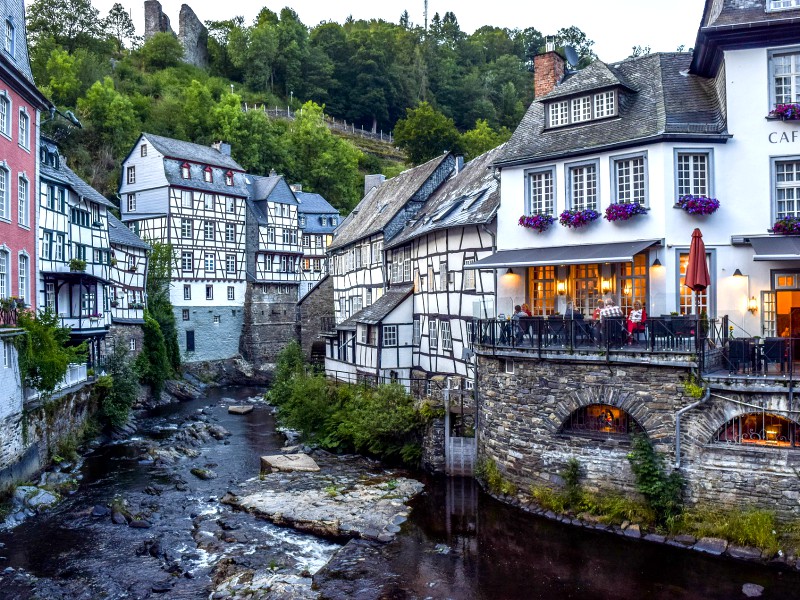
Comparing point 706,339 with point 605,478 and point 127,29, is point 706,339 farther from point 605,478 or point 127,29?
point 127,29

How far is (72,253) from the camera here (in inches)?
1220

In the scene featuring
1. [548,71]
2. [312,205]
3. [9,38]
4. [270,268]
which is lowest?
[270,268]

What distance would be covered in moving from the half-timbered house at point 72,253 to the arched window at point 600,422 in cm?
1964

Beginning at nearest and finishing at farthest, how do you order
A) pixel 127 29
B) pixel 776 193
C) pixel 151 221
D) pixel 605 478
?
1. pixel 605 478
2. pixel 776 193
3. pixel 151 221
4. pixel 127 29

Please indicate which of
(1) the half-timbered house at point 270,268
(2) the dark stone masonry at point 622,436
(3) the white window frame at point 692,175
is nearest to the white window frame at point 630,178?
(3) the white window frame at point 692,175

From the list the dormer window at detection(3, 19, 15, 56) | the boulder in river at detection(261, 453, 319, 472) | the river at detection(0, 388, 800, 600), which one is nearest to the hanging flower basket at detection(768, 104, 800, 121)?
the river at detection(0, 388, 800, 600)

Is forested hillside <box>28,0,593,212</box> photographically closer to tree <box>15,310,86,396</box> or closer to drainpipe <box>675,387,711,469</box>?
tree <box>15,310,86,396</box>

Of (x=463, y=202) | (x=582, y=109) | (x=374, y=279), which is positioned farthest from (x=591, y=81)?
(x=374, y=279)

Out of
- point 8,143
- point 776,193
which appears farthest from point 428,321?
point 8,143

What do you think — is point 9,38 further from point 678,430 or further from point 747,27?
point 678,430

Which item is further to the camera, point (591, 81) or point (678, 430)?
point (591, 81)

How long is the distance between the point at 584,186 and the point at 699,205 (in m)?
3.43

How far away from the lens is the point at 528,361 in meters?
19.0

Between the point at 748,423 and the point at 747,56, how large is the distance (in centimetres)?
953
